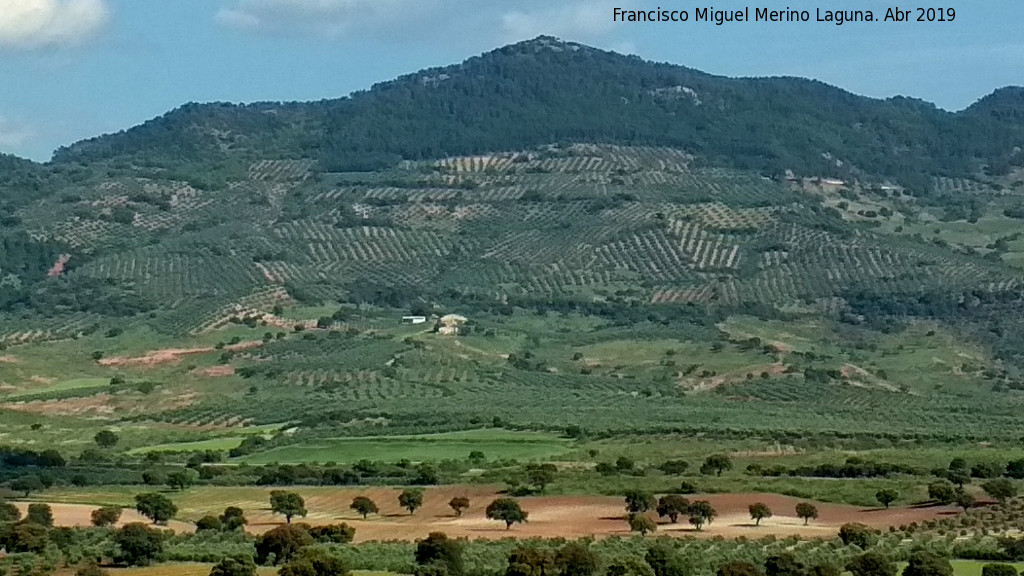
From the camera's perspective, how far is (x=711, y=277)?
160 m

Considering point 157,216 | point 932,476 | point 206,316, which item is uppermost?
point 157,216

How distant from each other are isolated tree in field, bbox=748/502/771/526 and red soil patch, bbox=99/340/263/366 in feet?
226

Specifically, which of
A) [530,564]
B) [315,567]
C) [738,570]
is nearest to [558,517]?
[530,564]

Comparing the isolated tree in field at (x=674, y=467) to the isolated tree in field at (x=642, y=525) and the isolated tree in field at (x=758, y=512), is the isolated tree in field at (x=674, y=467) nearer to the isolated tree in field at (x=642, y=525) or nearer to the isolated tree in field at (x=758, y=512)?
the isolated tree in field at (x=758, y=512)

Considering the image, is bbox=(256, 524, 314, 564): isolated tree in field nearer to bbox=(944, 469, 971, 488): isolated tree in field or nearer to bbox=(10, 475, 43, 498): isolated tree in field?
bbox=(10, 475, 43, 498): isolated tree in field

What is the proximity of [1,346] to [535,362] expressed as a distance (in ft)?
132

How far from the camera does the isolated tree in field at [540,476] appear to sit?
69750mm

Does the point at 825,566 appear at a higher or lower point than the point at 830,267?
lower

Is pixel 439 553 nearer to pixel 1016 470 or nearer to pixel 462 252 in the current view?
pixel 1016 470

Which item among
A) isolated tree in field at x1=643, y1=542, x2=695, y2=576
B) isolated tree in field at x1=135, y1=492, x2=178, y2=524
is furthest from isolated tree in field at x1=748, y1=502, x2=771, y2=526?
isolated tree in field at x1=135, y1=492, x2=178, y2=524

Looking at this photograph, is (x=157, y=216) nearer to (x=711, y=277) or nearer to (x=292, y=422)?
(x=711, y=277)

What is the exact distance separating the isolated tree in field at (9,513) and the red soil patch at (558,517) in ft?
22.4

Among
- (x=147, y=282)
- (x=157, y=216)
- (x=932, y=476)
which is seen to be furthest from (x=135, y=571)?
(x=157, y=216)

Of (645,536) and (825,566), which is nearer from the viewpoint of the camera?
(825,566)
